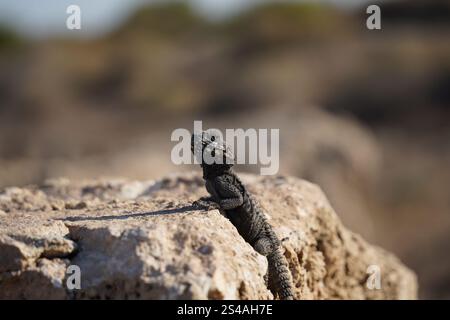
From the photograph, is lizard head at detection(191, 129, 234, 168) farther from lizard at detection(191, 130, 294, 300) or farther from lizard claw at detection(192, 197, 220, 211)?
lizard claw at detection(192, 197, 220, 211)

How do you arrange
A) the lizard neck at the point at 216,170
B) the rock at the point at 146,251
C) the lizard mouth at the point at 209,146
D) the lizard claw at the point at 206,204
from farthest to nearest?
the lizard neck at the point at 216,170
the lizard mouth at the point at 209,146
the lizard claw at the point at 206,204
the rock at the point at 146,251

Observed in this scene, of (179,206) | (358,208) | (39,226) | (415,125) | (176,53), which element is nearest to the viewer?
(39,226)

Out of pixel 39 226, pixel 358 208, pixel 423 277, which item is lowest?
pixel 423 277

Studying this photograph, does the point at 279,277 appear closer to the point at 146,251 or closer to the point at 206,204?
the point at 206,204

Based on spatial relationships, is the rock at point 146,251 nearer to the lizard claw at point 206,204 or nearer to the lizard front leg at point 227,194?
the lizard claw at point 206,204

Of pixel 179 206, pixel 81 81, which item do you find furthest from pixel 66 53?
pixel 179 206

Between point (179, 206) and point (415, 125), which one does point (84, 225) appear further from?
point (415, 125)

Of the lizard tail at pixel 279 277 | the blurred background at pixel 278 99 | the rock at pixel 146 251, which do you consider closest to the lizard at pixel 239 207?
the lizard tail at pixel 279 277
